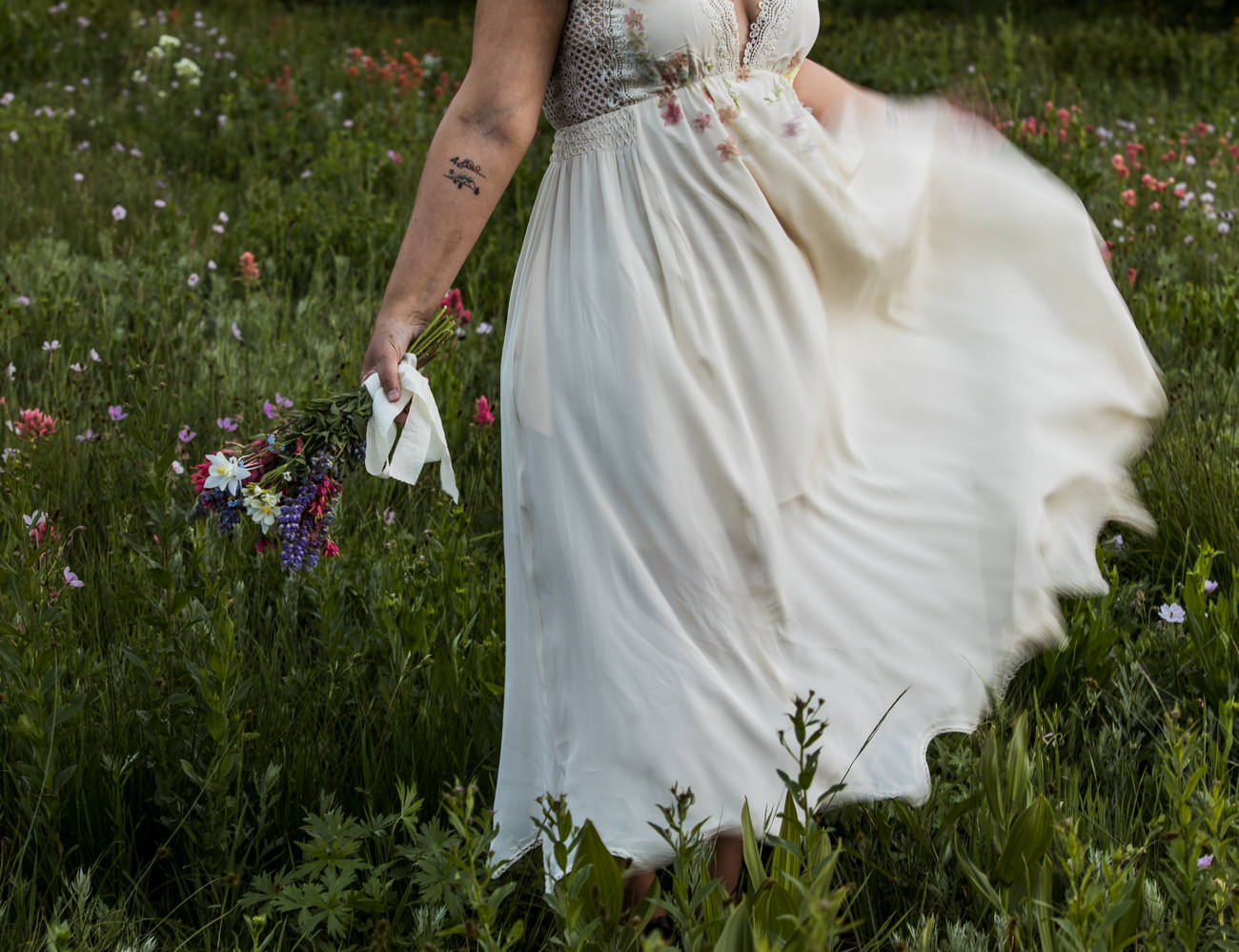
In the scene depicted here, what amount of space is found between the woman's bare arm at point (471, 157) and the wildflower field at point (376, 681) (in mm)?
396

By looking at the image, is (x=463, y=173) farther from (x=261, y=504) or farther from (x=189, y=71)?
(x=189, y=71)

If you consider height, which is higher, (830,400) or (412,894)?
(830,400)

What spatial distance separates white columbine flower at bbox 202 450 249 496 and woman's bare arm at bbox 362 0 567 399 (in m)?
0.27

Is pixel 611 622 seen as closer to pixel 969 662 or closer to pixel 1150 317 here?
pixel 969 662

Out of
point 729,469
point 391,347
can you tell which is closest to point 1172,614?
point 729,469

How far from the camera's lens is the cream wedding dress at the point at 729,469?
1844mm

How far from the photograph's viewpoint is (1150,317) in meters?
4.16

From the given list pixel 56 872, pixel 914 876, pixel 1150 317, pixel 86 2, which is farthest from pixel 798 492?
pixel 86 2

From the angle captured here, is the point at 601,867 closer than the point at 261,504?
Yes

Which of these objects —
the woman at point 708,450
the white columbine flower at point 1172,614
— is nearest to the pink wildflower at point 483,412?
the woman at point 708,450

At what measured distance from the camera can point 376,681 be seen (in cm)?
276

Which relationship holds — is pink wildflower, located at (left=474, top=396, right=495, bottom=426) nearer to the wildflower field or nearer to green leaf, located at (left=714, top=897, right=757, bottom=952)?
the wildflower field

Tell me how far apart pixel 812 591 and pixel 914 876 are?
0.63m

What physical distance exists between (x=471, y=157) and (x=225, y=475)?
650mm
